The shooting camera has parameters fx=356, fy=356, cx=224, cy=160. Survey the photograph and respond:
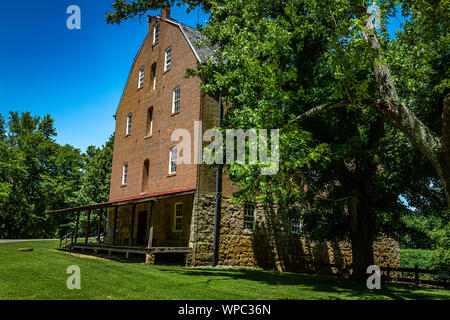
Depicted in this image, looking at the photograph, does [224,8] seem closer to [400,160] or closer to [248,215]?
[400,160]

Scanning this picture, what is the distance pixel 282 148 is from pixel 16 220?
128 feet

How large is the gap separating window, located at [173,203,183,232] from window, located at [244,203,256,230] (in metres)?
3.33

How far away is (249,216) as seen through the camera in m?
18.7

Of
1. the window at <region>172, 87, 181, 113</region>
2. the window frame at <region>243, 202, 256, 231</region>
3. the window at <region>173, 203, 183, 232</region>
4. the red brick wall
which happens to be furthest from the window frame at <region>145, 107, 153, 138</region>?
the window frame at <region>243, 202, 256, 231</region>

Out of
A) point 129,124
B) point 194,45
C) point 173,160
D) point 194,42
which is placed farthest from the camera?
point 129,124

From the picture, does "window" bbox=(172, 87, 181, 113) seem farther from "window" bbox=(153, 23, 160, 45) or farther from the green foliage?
the green foliage

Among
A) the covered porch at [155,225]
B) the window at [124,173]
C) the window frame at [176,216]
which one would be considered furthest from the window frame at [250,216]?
the window at [124,173]

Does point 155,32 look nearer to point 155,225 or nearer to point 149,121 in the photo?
point 149,121

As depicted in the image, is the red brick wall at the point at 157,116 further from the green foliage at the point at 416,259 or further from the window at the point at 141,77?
the green foliage at the point at 416,259

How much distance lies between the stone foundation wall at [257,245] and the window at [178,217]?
1.68 metres

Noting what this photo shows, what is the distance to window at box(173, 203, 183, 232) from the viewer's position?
1820 cm

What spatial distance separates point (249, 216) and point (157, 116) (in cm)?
842


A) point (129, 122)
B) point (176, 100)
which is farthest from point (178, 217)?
point (129, 122)
